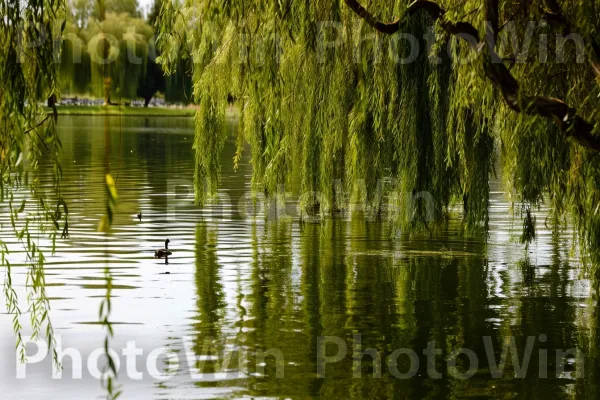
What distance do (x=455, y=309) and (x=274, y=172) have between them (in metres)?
5.08

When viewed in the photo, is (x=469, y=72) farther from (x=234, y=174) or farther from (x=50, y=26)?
(x=234, y=174)

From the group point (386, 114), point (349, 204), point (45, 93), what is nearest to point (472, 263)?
point (386, 114)

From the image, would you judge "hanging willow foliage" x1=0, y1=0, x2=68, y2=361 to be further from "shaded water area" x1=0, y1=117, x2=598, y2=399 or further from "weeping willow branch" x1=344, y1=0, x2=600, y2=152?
"weeping willow branch" x1=344, y1=0, x2=600, y2=152

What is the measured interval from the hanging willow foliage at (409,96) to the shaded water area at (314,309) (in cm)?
86

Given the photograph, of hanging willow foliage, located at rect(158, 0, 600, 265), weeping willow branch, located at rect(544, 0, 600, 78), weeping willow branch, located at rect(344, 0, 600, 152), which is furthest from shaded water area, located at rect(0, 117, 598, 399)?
weeping willow branch, located at rect(544, 0, 600, 78)

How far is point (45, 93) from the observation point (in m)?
6.66

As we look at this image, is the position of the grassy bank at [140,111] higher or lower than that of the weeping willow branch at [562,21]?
higher

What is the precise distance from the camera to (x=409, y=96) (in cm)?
1207

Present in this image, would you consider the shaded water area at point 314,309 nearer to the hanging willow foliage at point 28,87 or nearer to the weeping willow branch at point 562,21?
the hanging willow foliage at point 28,87

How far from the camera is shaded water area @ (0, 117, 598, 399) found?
871 centimetres

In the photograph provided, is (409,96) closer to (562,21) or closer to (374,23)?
(562,21)

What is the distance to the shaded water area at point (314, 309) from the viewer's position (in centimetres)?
871

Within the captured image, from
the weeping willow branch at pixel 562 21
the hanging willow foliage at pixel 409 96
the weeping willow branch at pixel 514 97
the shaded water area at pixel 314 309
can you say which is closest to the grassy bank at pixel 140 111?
the shaded water area at pixel 314 309

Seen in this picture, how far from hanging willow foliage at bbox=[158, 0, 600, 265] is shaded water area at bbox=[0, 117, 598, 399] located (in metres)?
0.86
